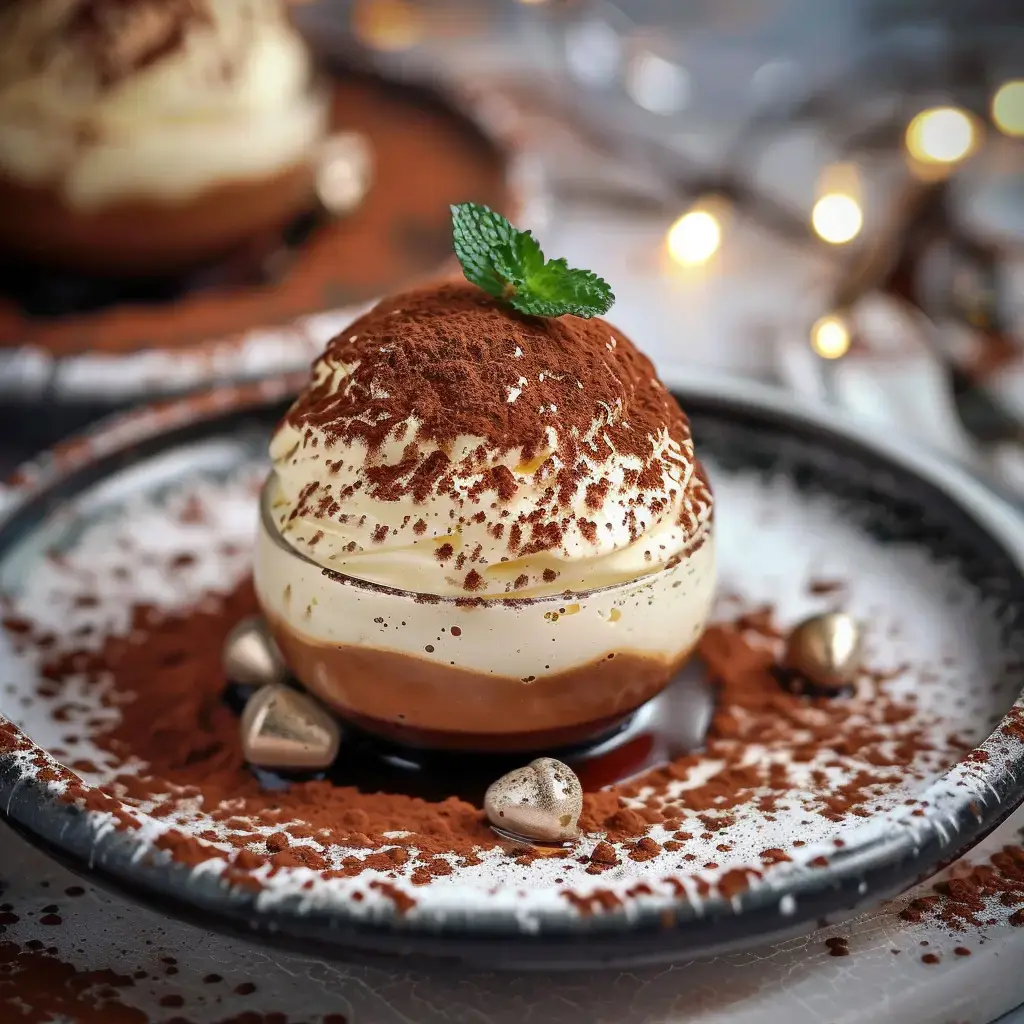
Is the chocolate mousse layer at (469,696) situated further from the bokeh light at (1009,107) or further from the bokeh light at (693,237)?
the bokeh light at (1009,107)

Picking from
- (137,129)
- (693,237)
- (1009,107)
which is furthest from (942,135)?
(137,129)

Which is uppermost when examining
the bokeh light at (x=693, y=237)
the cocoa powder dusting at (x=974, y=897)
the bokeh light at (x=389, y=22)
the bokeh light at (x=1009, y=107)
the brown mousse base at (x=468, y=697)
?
the bokeh light at (x=1009, y=107)

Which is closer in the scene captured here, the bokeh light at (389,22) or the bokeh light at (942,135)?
the bokeh light at (942,135)

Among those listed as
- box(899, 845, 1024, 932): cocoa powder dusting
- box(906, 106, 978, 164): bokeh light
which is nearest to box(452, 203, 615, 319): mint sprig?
box(899, 845, 1024, 932): cocoa powder dusting

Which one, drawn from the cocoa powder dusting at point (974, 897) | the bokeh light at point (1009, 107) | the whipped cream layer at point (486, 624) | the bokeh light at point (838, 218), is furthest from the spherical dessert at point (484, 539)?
the bokeh light at point (1009, 107)

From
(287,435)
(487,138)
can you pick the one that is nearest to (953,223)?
(487,138)

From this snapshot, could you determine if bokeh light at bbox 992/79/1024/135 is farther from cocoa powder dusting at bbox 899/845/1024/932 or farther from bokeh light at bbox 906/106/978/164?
cocoa powder dusting at bbox 899/845/1024/932

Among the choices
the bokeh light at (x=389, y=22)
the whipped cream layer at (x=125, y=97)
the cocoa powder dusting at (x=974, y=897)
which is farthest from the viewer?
the bokeh light at (x=389, y=22)
